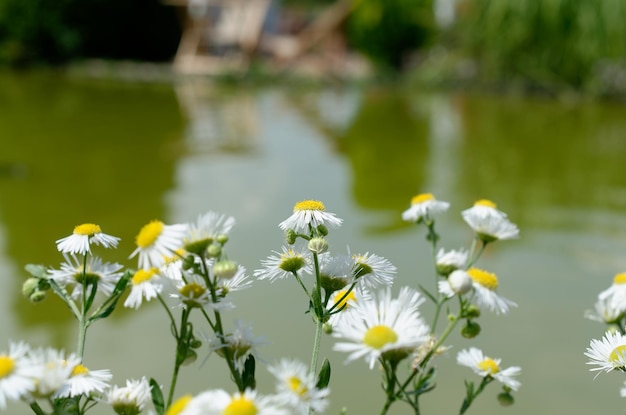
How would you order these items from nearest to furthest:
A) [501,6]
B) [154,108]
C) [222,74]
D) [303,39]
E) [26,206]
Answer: [26,206] < [154,108] < [501,6] < [222,74] < [303,39]

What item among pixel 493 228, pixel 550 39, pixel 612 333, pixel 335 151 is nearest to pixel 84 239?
pixel 493 228

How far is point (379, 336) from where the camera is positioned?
1.60 feet

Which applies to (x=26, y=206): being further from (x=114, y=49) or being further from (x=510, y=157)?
(x=114, y=49)

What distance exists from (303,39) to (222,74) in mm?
2727

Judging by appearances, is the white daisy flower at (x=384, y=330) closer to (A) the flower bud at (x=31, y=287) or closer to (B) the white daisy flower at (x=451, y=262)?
(B) the white daisy flower at (x=451, y=262)

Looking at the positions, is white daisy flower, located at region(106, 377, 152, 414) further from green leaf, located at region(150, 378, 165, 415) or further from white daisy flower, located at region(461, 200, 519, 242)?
white daisy flower, located at region(461, 200, 519, 242)

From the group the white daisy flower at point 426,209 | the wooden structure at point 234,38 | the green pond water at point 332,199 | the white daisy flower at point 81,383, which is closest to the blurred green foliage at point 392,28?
the wooden structure at point 234,38

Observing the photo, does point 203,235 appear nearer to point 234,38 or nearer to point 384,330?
point 384,330

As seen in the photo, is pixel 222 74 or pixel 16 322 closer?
pixel 16 322

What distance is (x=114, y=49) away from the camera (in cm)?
1069

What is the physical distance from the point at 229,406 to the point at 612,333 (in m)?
0.41

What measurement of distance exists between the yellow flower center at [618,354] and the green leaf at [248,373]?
0.27m

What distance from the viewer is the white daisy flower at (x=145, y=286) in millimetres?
537

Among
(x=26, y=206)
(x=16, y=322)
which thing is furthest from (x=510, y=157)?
(x=16, y=322)
